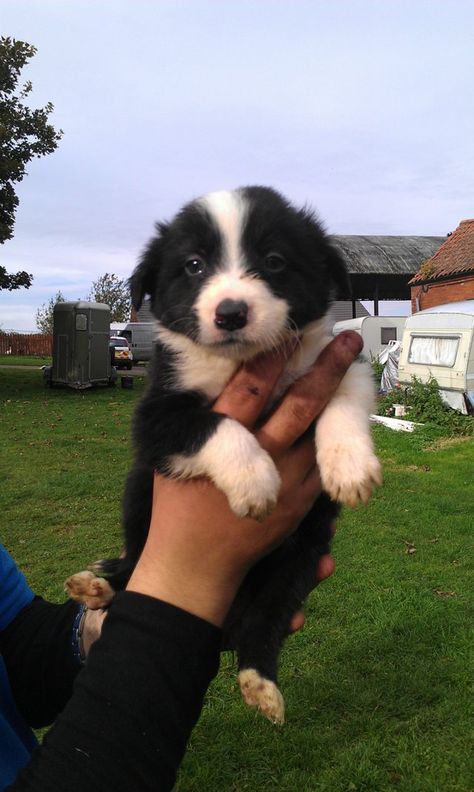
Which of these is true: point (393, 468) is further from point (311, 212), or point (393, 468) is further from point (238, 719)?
point (311, 212)

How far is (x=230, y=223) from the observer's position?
227 centimetres

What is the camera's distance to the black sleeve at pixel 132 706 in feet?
3.95

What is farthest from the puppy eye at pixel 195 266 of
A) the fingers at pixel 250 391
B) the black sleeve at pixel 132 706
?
the black sleeve at pixel 132 706

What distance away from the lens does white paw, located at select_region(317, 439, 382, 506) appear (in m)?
1.96

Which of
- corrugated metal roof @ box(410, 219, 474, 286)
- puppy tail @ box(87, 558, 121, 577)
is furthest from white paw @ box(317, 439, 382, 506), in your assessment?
corrugated metal roof @ box(410, 219, 474, 286)

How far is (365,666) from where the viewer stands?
14.5 feet

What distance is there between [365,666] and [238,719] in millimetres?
1114

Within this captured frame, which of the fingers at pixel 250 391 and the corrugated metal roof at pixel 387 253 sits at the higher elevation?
the corrugated metal roof at pixel 387 253

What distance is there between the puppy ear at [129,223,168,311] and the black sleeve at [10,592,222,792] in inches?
58.5

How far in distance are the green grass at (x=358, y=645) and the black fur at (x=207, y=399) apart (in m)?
1.61

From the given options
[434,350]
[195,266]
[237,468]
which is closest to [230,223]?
[195,266]

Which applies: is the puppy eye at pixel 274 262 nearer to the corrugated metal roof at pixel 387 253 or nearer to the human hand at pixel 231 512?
the human hand at pixel 231 512

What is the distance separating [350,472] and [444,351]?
12956 millimetres

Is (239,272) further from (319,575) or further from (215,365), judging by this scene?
(319,575)
